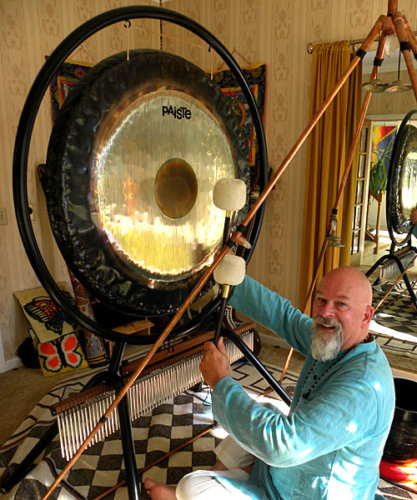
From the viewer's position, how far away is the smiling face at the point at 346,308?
1.10 meters

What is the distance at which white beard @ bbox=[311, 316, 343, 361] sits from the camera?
109cm

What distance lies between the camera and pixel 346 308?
3.61 ft

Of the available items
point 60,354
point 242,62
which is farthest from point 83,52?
point 60,354

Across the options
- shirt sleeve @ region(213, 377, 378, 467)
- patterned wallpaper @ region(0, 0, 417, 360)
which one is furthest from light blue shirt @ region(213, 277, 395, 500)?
patterned wallpaper @ region(0, 0, 417, 360)

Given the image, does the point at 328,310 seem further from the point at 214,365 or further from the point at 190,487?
the point at 190,487

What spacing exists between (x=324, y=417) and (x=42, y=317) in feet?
6.64

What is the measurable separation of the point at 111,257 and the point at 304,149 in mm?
1892

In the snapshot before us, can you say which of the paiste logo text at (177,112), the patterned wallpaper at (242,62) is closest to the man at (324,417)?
the paiste logo text at (177,112)

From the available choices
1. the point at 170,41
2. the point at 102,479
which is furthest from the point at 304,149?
the point at 102,479

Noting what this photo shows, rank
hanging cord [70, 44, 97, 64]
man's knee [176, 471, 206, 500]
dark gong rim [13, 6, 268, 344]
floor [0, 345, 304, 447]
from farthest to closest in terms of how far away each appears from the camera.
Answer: hanging cord [70, 44, 97, 64]
floor [0, 345, 304, 447]
man's knee [176, 471, 206, 500]
dark gong rim [13, 6, 268, 344]

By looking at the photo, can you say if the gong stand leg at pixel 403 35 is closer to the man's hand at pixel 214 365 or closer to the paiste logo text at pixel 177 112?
the paiste logo text at pixel 177 112

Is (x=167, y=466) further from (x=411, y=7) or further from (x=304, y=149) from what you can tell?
(x=411, y=7)

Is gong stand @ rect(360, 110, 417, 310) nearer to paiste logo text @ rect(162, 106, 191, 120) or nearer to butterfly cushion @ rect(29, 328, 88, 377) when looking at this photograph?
paiste logo text @ rect(162, 106, 191, 120)

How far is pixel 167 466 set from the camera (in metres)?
1.72
